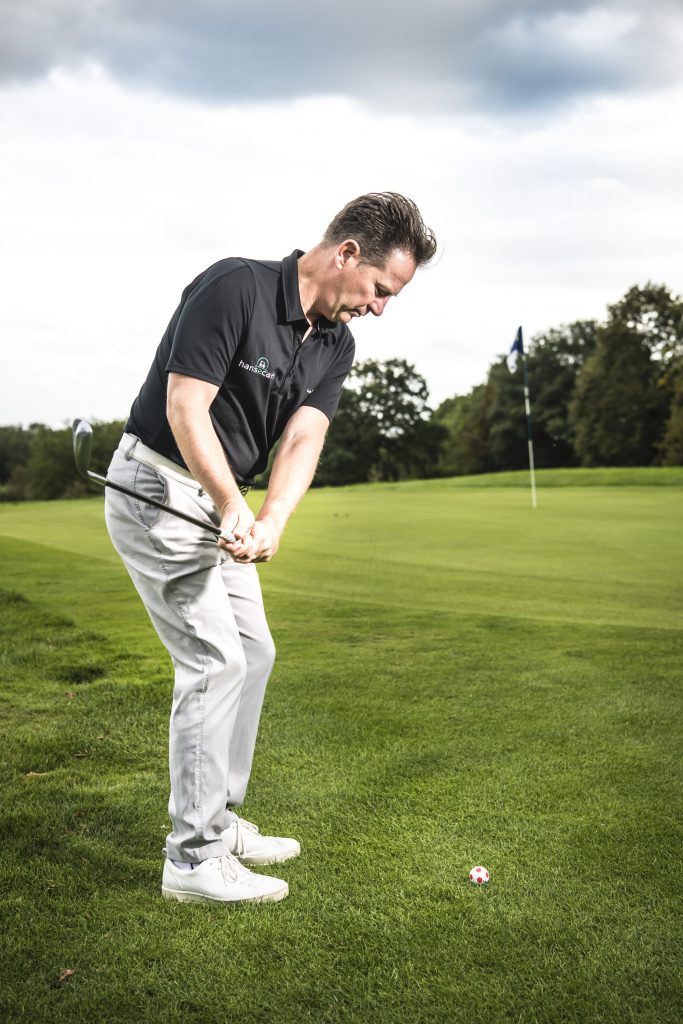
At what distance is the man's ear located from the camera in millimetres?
2779

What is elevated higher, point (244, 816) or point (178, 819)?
point (178, 819)

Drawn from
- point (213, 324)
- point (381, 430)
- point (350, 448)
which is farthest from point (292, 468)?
point (381, 430)

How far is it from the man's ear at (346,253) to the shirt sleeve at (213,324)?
0.30 meters

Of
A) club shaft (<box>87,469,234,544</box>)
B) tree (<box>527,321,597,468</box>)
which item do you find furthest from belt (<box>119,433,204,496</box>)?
tree (<box>527,321,597,468</box>)

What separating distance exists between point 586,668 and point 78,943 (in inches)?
144

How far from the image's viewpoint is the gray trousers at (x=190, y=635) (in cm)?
272

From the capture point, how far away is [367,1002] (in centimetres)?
208

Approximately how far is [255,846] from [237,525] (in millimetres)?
1116

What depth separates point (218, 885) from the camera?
2.64m

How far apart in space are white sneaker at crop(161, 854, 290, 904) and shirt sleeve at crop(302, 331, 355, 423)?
156cm

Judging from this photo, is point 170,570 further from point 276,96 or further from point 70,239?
point 70,239

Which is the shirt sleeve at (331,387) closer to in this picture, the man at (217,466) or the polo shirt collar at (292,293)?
the man at (217,466)

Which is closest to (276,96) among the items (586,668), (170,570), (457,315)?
(586,668)

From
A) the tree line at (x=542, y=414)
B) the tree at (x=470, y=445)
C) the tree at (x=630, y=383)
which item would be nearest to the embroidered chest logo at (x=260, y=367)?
the tree line at (x=542, y=414)
